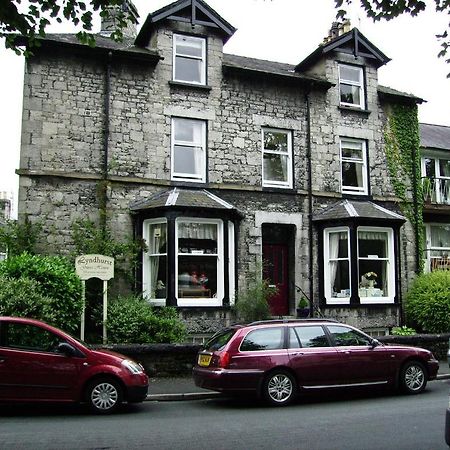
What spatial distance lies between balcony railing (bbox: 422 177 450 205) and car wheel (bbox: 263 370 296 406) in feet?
→ 42.3

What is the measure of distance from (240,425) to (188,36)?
1301 cm

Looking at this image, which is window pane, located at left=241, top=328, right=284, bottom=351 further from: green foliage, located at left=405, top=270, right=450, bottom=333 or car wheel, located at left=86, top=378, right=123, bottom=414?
green foliage, located at left=405, top=270, right=450, bottom=333

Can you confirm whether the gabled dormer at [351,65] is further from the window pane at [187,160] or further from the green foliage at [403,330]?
the green foliage at [403,330]

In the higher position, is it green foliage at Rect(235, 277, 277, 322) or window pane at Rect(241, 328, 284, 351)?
green foliage at Rect(235, 277, 277, 322)

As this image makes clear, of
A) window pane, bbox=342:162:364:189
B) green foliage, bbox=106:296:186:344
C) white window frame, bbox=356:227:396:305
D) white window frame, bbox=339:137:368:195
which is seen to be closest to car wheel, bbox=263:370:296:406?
green foliage, bbox=106:296:186:344

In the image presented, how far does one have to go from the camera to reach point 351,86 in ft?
65.4

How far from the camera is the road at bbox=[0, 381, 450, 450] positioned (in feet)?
23.8

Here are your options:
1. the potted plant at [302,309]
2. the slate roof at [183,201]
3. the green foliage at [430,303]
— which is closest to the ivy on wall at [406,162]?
the green foliage at [430,303]

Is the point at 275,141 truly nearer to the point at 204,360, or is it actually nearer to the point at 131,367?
the point at 204,360

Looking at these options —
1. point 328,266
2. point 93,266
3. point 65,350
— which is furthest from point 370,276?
point 65,350

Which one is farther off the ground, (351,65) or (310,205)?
(351,65)

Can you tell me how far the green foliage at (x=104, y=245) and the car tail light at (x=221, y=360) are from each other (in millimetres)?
6146

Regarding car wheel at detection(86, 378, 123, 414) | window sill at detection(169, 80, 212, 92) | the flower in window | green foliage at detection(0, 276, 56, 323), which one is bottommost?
car wheel at detection(86, 378, 123, 414)

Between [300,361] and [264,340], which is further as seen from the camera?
[264,340]
